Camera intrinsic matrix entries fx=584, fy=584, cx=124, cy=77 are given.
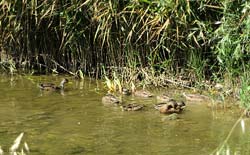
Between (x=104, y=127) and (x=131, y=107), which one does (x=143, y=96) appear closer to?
(x=131, y=107)

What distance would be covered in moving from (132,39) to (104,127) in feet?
7.31

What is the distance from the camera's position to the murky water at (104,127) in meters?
5.24

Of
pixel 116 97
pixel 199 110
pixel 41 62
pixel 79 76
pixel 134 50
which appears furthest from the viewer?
pixel 41 62

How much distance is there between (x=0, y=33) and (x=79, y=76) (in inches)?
58.8

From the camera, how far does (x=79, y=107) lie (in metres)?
6.97

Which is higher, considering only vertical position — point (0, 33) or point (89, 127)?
point (0, 33)

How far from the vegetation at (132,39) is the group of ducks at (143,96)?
40cm

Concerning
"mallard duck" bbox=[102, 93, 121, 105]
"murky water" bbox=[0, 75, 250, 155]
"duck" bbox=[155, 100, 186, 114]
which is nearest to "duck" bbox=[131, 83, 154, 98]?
"murky water" bbox=[0, 75, 250, 155]

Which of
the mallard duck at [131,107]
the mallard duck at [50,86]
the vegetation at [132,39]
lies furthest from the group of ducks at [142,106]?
the mallard duck at [50,86]

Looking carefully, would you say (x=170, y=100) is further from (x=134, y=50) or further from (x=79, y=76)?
(x=79, y=76)

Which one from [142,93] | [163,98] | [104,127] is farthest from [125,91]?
[104,127]

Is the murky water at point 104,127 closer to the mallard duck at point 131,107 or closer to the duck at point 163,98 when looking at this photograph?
the mallard duck at point 131,107

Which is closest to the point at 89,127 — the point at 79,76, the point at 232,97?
the point at 232,97

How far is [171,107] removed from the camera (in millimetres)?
6445
